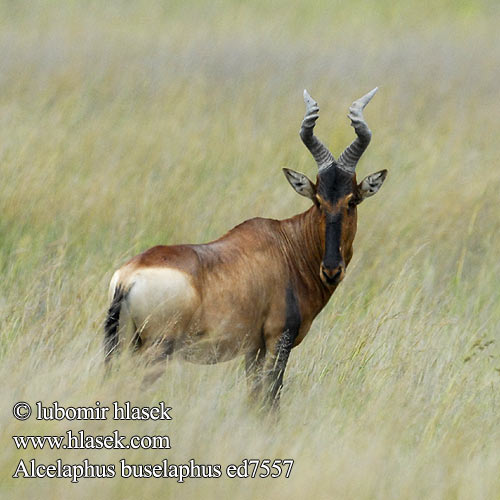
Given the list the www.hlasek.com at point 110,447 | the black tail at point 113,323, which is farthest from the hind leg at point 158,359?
the www.hlasek.com at point 110,447

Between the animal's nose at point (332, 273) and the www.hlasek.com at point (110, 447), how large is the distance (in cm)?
147

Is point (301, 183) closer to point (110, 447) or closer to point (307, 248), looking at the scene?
point (307, 248)

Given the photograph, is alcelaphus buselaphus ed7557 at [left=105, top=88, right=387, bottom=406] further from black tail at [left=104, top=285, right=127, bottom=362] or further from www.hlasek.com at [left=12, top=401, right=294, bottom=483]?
www.hlasek.com at [left=12, top=401, right=294, bottom=483]

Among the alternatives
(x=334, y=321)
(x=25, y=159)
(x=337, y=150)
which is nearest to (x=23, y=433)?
(x=334, y=321)

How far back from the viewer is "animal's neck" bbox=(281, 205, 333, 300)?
22.7 ft

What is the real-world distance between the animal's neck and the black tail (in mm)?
1356

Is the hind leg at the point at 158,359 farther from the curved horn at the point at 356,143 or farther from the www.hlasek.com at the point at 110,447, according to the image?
the curved horn at the point at 356,143

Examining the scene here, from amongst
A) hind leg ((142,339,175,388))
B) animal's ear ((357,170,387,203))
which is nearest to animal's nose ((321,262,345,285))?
animal's ear ((357,170,387,203))

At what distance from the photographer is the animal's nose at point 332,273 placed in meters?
6.48

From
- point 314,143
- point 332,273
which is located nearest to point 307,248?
point 332,273

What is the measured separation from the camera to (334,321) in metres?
8.48

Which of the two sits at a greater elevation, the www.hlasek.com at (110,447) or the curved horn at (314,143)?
the curved horn at (314,143)

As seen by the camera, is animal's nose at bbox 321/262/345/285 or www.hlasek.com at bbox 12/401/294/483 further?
animal's nose at bbox 321/262/345/285

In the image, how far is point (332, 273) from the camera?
6480 millimetres
